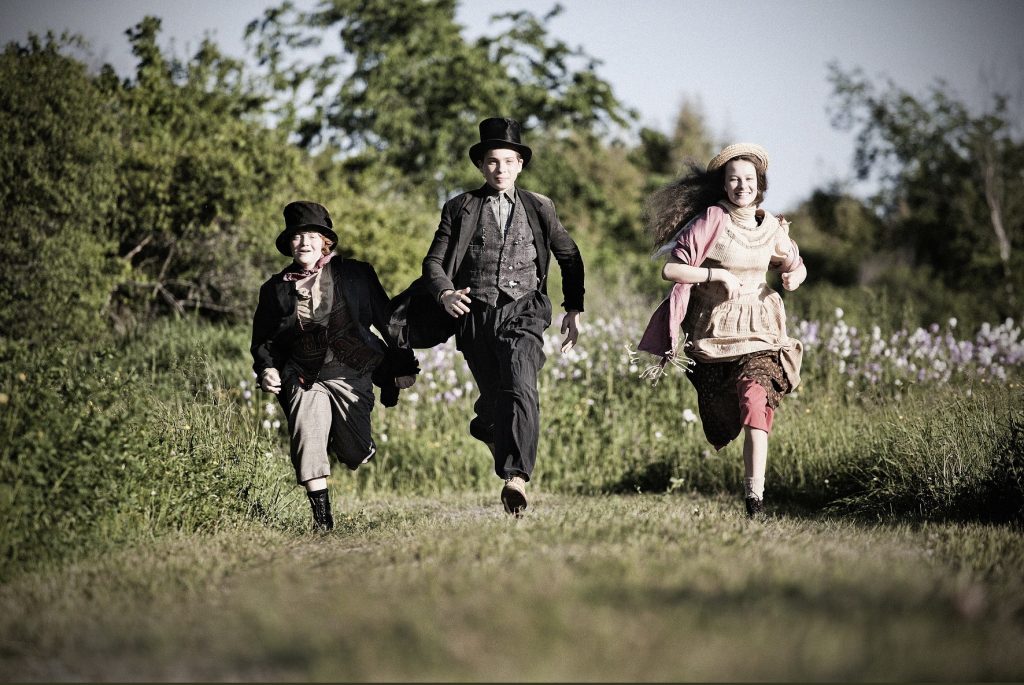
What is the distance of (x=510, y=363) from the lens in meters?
5.57

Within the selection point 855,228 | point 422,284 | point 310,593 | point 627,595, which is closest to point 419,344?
point 422,284

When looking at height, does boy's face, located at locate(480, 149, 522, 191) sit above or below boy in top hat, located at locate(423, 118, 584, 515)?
above

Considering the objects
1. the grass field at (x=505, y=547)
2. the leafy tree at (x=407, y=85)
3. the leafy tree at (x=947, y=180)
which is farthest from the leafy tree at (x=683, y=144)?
the grass field at (x=505, y=547)

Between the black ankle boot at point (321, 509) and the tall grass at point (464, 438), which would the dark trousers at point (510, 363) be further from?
the tall grass at point (464, 438)

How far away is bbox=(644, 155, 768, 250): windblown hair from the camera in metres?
6.03

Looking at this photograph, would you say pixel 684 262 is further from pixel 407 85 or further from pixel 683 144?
pixel 683 144

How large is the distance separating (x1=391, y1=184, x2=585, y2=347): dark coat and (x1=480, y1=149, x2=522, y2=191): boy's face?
73mm

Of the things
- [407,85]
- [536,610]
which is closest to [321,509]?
[536,610]

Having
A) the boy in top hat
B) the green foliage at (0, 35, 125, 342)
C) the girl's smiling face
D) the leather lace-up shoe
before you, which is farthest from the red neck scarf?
the green foliage at (0, 35, 125, 342)

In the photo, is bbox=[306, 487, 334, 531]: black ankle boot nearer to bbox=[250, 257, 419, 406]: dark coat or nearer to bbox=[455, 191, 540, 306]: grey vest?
bbox=[250, 257, 419, 406]: dark coat

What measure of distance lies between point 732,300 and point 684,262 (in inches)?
14.7

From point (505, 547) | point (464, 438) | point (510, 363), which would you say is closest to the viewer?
point (505, 547)

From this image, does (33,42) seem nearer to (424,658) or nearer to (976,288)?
(424,658)

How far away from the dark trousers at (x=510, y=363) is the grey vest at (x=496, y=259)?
0.22 feet
